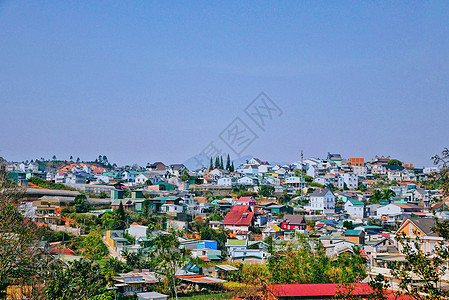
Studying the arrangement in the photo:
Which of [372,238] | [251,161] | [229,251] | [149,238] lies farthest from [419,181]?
[149,238]

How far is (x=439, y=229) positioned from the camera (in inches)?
241

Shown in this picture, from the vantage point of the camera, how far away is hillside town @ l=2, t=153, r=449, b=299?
13.7 meters

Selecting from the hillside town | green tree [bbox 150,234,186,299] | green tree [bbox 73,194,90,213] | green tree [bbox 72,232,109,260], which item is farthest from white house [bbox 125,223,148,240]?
green tree [bbox 150,234,186,299]

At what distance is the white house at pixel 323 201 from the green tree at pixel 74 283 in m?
24.5

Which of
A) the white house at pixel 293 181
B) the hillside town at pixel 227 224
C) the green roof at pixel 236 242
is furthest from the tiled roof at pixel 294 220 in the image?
the white house at pixel 293 181

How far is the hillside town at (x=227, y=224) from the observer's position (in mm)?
13727

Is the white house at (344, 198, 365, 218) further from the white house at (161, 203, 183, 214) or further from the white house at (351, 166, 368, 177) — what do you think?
the white house at (351, 166, 368, 177)

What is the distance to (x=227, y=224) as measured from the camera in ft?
84.5

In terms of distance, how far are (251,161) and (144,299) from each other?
148ft

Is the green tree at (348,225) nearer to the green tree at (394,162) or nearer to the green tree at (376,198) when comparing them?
the green tree at (376,198)

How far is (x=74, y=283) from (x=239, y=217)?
56.2ft

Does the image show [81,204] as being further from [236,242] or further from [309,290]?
[309,290]

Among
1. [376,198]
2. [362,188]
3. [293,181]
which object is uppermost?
[293,181]

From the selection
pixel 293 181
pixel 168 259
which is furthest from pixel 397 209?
pixel 168 259
